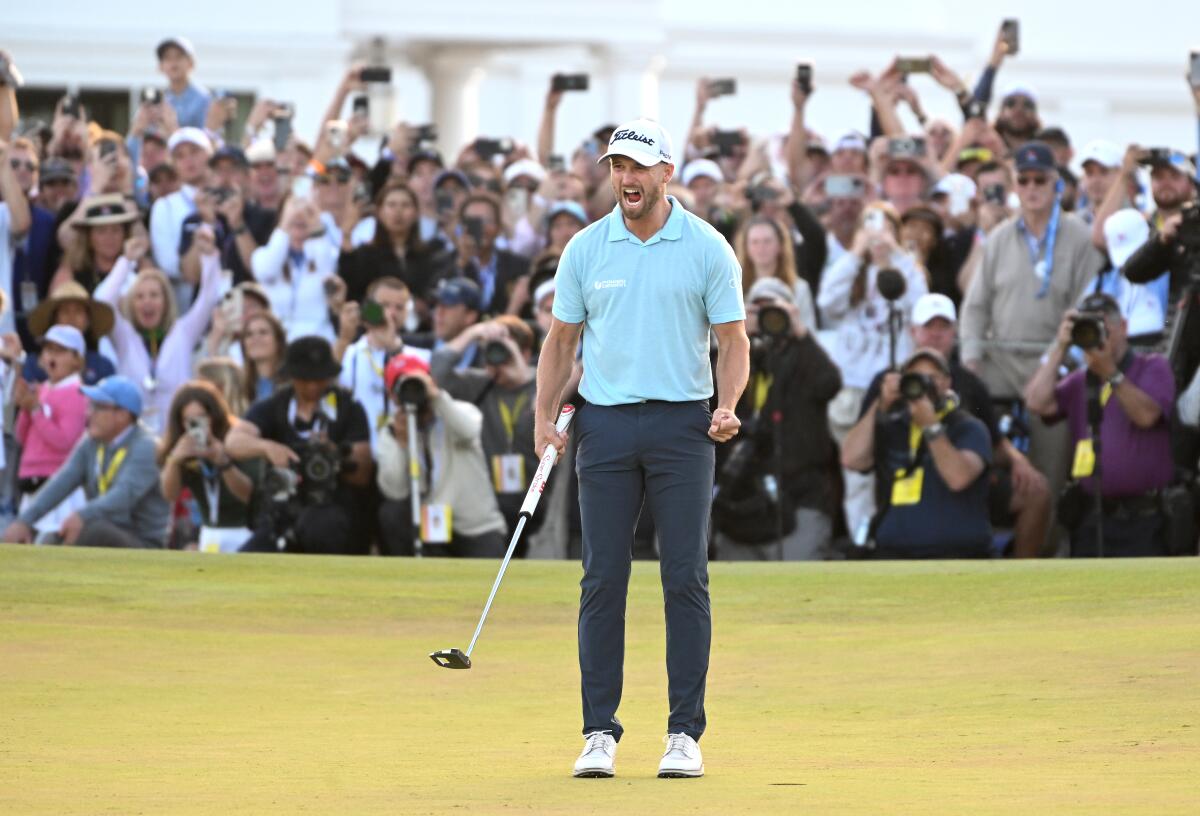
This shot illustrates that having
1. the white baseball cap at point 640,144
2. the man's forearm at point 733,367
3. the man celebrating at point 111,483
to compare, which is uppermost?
the white baseball cap at point 640,144

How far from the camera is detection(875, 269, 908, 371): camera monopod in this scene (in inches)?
599

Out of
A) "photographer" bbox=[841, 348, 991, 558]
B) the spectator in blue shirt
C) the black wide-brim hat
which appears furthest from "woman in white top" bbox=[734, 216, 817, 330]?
the spectator in blue shirt

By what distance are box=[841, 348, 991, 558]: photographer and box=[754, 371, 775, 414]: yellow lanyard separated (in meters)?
0.61

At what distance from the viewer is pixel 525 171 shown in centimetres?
1988

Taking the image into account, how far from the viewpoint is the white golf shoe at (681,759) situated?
7945 millimetres

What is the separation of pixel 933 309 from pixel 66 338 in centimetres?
516

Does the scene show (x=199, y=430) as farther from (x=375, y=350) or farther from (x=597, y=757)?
(x=597, y=757)

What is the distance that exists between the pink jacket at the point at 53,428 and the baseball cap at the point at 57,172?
7.19 ft

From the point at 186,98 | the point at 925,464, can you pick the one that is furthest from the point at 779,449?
the point at 186,98

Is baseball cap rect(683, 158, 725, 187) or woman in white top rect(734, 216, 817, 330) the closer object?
woman in white top rect(734, 216, 817, 330)

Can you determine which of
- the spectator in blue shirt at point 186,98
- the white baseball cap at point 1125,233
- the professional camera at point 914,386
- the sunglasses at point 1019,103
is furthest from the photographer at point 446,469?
the spectator in blue shirt at point 186,98

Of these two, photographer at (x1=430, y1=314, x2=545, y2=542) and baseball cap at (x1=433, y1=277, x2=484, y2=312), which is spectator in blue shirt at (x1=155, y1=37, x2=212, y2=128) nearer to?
baseball cap at (x1=433, y1=277, x2=484, y2=312)

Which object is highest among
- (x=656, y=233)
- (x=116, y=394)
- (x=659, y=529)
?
(x=656, y=233)

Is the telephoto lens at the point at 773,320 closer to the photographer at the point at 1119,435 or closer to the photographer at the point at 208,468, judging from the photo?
the photographer at the point at 1119,435
